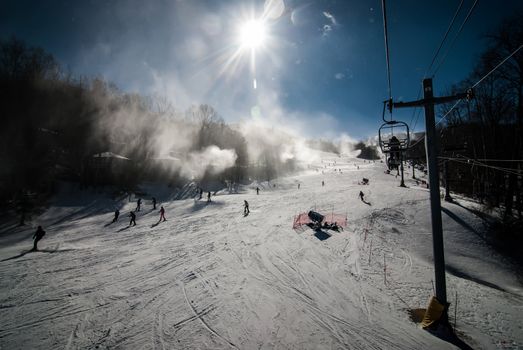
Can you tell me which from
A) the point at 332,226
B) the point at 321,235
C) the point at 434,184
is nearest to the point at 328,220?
the point at 332,226

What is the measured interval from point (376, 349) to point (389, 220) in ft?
52.5

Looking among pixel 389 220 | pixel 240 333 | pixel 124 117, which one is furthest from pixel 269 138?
pixel 240 333

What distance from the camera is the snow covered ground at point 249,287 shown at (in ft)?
19.5

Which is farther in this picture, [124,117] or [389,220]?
[124,117]

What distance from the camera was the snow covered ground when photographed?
5934 mm

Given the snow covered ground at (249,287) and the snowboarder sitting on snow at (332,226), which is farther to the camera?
the snowboarder sitting on snow at (332,226)

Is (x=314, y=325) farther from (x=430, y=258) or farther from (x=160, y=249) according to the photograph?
(x=430, y=258)

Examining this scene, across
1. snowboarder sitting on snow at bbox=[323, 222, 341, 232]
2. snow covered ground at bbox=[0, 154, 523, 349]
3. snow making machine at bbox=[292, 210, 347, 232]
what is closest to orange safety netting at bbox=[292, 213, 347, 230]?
snow making machine at bbox=[292, 210, 347, 232]

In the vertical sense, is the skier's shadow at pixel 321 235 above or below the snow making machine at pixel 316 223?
below

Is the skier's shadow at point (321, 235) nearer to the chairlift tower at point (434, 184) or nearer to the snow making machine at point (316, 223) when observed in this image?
the snow making machine at point (316, 223)

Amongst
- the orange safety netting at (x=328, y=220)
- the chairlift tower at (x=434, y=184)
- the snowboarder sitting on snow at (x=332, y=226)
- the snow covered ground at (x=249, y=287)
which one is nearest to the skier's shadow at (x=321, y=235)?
the snow covered ground at (x=249, y=287)

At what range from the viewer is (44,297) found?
772 centimetres

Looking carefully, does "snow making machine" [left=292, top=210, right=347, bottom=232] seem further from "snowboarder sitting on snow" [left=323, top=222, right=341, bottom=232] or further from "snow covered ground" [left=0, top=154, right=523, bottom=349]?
"snow covered ground" [left=0, top=154, right=523, bottom=349]

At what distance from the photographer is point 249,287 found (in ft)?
27.8
